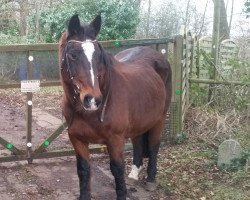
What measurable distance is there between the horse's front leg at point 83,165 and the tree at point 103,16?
30.3 ft

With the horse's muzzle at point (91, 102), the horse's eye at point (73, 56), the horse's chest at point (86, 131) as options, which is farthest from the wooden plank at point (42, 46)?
the horse's muzzle at point (91, 102)

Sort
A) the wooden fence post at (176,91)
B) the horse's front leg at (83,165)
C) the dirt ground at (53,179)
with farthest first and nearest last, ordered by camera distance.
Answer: the wooden fence post at (176,91), the dirt ground at (53,179), the horse's front leg at (83,165)

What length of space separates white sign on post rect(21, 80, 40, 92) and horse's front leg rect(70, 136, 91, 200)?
5.04 feet

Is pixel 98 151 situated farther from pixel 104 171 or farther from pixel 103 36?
pixel 103 36

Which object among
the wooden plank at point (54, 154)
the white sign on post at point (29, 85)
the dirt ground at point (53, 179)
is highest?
the white sign on post at point (29, 85)

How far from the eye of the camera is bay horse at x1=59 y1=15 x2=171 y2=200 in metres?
3.61

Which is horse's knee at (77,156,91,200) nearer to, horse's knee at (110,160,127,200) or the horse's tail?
horse's knee at (110,160,127,200)

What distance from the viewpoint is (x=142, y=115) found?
4.58 metres

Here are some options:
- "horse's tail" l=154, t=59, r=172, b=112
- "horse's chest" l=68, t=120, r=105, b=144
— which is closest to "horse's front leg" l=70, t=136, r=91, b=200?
"horse's chest" l=68, t=120, r=105, b=144

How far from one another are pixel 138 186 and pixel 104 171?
0.65 m

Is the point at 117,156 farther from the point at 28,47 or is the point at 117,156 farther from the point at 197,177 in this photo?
the point at 28,47

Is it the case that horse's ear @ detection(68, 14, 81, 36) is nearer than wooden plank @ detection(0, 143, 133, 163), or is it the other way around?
horse's ear @ detection(68, 14, 81, 36)

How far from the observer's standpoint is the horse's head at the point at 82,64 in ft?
11.5

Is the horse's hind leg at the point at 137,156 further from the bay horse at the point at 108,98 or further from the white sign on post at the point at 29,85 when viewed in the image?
the white sign on post at the point at 29,85
